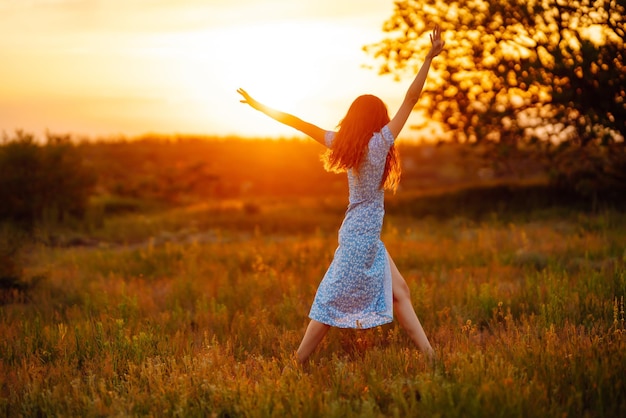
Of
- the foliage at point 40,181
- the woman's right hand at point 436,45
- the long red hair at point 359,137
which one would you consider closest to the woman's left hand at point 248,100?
the long red hair at point 359,137

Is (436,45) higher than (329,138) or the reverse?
higher

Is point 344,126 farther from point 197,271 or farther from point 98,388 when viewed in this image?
point 197,271

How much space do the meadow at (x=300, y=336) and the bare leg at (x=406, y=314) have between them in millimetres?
184

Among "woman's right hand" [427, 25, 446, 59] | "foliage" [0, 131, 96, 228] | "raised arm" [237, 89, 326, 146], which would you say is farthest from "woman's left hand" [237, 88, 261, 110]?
"foliage" [0, 131, 96, 228]

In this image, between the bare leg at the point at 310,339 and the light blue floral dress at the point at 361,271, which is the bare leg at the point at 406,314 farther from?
the bare leg at the point at 310,339

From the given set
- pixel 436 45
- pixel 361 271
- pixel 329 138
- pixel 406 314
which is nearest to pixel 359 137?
pixel 329 138

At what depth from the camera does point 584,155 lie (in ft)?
41.5

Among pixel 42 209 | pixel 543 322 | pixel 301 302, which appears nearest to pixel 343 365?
pixel 543 322

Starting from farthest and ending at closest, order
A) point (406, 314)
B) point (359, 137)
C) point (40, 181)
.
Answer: point (40, 181), point (406, 314), point (359, 137)

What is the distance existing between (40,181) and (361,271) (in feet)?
54.7

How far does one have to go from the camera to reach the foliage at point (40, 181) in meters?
19.4

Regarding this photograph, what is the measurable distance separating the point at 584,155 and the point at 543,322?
7.28 metres

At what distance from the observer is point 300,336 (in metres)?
6.61

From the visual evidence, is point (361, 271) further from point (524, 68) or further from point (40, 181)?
point (40, 181)
